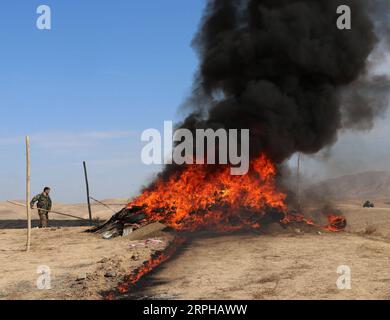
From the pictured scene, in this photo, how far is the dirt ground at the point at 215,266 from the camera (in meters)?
9.09

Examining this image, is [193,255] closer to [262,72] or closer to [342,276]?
[342,276]

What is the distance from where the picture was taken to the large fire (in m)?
17.9

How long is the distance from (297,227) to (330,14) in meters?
11.9

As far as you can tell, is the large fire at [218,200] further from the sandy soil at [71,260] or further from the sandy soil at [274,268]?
the sandy soil at [274,268]

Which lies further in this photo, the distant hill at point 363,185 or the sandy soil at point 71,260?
the distant hill at point 363,185

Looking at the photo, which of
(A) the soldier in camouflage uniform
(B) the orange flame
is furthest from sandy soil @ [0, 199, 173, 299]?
(A) the soldier in camouflage uniform

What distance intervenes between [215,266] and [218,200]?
282 inches

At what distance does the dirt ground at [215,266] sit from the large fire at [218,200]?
1128 mm

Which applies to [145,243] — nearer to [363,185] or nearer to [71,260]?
[71,260]

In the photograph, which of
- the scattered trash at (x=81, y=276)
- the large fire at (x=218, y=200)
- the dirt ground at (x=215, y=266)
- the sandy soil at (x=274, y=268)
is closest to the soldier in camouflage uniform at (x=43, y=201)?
the dirt ground at (x=215, y=266)

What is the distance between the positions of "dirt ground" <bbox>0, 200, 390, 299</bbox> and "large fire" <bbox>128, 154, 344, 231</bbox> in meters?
1.13

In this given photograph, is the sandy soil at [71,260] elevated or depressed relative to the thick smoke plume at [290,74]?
depressed

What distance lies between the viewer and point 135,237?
17.2m
